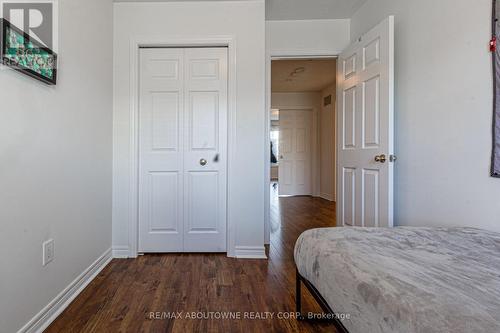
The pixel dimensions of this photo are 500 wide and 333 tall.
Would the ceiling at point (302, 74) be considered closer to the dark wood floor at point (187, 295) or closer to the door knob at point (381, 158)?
the door knob at point (381, 158)

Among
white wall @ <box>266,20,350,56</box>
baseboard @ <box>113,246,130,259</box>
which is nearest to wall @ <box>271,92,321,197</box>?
white wall @ <box>266,20,350,56</box>

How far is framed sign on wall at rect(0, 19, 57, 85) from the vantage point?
1202mm

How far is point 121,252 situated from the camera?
246 centimetres

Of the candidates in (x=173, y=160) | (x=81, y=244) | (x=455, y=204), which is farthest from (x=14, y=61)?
(x=455, y=204)

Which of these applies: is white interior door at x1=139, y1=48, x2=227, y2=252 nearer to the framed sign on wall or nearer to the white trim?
the framed sign on wall

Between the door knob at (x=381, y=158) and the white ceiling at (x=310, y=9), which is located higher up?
the white ceiling at (x=310, y=9)

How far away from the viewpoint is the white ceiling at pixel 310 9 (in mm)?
2578

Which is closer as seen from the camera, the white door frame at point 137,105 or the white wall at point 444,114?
the white wall at point 444,114

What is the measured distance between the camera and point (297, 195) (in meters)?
6.55

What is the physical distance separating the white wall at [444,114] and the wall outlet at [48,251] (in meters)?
2.39

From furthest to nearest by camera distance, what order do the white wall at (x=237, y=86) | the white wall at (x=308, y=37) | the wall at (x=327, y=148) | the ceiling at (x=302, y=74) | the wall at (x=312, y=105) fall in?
the wall at (x=312, y=105) < the wall at (x=327, y=148) < the ceiling at (x=302, y=74) < the white wall at (x=308, y=37) < the white wall at (x=237, y=86)

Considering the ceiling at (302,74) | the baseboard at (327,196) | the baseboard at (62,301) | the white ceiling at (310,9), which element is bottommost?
the baseboard at (62,301)

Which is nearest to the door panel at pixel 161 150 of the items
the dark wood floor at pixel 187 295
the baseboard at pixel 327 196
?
the dark wood floor at pixel 187 295

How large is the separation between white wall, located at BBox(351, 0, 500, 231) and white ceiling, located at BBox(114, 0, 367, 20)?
1.66 ft
